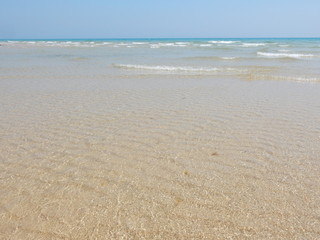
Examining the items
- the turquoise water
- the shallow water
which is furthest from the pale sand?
the turquoise water

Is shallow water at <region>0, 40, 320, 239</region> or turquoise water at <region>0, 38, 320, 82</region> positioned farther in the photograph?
turquoise water at <region>0, 38, 320, 82</region>

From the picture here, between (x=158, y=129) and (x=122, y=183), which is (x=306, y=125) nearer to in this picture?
(x=158, y=129)

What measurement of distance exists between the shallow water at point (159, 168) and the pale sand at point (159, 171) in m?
0.01

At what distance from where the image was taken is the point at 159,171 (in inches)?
142

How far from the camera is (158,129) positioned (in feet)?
17.1

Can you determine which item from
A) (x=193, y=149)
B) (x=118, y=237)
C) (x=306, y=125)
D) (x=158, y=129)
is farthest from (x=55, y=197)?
(x=306, y=125)

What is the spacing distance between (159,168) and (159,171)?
8cm

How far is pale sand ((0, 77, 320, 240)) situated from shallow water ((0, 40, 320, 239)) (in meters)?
0.01

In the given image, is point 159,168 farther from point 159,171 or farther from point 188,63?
point 188,63

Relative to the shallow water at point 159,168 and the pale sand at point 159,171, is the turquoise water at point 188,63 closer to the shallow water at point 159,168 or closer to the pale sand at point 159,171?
the shallow water at point 159,168

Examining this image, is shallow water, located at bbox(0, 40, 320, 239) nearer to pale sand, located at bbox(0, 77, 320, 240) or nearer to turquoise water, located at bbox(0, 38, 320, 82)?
pale sand, located at bbox(0, 77, 320, 240)

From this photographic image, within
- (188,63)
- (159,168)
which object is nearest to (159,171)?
(159,168)

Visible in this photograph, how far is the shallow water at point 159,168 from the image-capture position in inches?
104

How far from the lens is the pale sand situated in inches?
104
